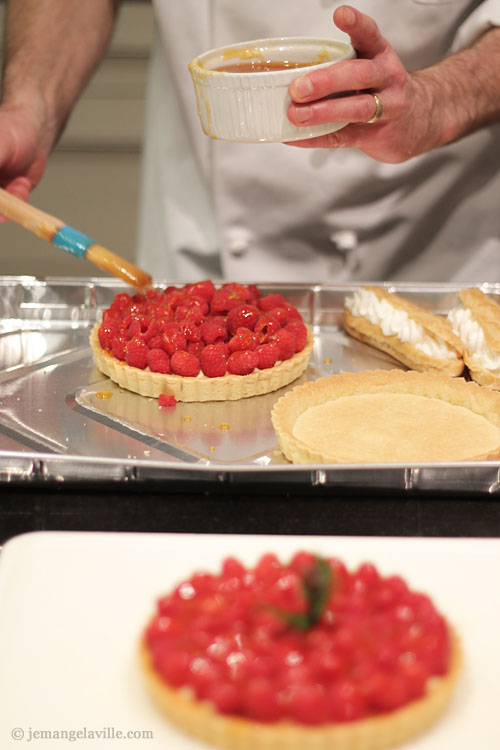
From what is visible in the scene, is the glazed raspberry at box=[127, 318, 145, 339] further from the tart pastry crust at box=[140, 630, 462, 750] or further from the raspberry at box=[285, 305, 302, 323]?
the tart pastry crust at box=[140, 630, 462, 750]

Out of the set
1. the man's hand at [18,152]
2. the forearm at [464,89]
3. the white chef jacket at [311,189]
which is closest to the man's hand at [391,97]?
the forearm at [464,89]

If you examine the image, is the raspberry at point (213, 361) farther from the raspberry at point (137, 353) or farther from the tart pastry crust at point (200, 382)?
the raspberry at point (137, 353)

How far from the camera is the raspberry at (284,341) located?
7.15ft

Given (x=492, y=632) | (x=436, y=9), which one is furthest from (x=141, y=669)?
(x=436, y=9)

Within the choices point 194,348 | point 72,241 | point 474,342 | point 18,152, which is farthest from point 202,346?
point 18,152

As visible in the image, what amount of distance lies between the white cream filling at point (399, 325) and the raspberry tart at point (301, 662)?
4.42ft

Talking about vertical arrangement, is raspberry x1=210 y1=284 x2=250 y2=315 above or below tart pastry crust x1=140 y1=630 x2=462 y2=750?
above

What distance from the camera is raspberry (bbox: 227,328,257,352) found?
214cm

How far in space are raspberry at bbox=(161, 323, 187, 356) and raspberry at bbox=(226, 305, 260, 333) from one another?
0.42ft

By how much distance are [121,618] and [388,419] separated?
1.05m

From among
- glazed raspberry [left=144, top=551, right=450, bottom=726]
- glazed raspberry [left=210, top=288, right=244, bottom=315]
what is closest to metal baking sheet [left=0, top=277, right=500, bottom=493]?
glazed raspberry [left=210, top=288, right=244, bottom=315]

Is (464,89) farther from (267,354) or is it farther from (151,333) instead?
(151,333)

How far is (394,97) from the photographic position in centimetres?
195

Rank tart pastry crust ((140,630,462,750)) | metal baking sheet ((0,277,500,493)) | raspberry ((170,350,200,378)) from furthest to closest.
A: raspberry ((170,350,200,378)) < metal baking sheet ((0,277,500,493)) < tart pastry crust ((140,630,462,750))
